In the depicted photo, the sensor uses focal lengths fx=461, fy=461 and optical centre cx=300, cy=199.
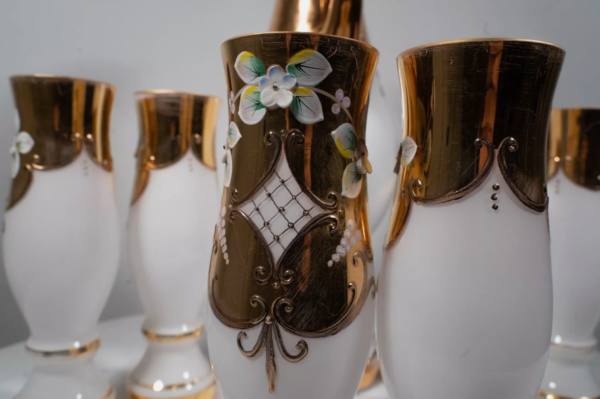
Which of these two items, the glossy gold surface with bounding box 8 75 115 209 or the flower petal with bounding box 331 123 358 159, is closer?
the flower petal with bounding box 331 123 358 159

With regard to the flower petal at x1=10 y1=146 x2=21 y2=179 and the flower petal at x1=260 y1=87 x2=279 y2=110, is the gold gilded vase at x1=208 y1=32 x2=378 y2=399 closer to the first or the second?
the flower petal at x1=260 y1=87 x2=279 y2=110

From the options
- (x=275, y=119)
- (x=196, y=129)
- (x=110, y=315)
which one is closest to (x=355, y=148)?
(x=275, y=119)

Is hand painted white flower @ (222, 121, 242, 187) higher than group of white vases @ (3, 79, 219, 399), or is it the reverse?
hand painted white flower @ (222, 121, 242, 187)

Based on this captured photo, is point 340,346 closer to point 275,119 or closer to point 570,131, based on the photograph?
point 275,119

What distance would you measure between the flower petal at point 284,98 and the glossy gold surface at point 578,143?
239 millimetres

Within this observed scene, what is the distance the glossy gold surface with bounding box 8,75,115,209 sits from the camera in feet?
1.11

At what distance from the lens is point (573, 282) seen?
344 mm

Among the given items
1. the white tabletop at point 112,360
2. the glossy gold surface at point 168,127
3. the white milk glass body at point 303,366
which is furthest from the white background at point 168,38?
the white milk glass body at point 303,366

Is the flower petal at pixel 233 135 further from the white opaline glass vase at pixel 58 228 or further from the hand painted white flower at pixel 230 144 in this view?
the white opaline glass vase at pixel 58 228

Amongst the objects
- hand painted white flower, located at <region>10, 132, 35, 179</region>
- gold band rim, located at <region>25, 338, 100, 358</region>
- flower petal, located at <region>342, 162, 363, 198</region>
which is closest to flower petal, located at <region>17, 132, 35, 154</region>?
hand painted white flower, located at <region>10, 132, 35, 179</region>

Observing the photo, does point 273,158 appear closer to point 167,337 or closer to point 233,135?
point 233,135

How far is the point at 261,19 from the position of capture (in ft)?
1.90

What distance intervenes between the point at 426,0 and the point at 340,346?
18.0 inches

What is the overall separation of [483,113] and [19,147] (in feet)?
1.06
